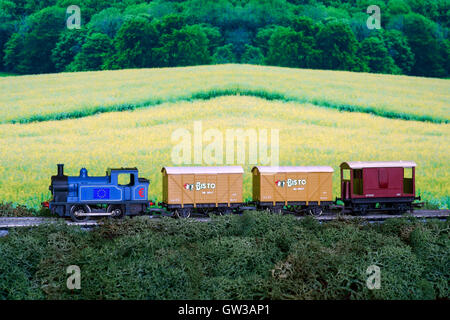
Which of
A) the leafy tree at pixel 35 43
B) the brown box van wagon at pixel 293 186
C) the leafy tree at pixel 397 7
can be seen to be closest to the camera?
the brown box van wagon at pixel 293 186

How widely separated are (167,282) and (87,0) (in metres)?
26.3

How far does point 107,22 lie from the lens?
3441 cm

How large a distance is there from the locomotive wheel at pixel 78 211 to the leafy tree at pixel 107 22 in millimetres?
16935

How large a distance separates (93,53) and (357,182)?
18391 mm

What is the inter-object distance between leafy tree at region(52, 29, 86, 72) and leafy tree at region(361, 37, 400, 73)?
17397 millimetres

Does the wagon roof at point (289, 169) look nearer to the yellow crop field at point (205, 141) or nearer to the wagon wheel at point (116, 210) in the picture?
the yellow crop field at point (205, 141)

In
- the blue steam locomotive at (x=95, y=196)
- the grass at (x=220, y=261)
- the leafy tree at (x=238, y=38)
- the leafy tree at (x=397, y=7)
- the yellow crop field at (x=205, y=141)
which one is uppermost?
the leafy tree at (x=397, y=7)

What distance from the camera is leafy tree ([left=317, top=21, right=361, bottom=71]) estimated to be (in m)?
35.9

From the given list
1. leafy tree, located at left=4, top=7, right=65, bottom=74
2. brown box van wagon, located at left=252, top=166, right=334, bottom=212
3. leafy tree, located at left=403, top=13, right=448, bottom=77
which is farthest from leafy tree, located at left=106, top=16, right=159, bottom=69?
leafy tree, located at left=403, top=13, right=448, bottom=77

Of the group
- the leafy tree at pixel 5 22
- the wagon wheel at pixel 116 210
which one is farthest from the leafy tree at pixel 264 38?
the wagon wheel at pixel 116 210

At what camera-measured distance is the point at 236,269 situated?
13.4 meters

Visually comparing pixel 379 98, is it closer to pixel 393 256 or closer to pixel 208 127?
pixel 208 127

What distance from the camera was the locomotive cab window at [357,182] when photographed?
22.5 metres
